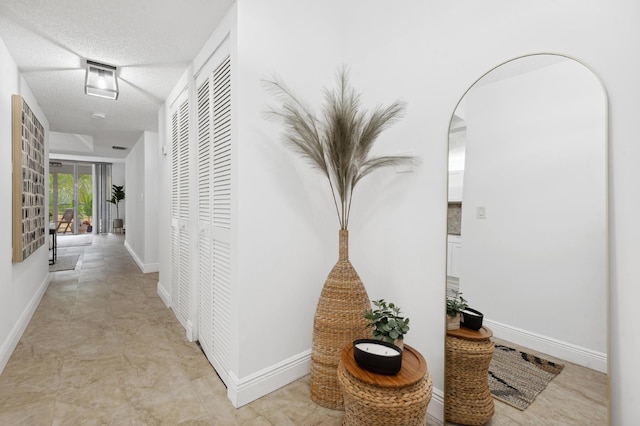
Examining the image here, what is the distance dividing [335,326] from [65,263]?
613 centimetres

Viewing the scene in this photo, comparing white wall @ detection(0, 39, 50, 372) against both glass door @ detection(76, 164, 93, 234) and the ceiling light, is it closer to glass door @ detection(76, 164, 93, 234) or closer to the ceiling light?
the ceiling light

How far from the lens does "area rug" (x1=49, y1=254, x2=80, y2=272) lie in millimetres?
5121

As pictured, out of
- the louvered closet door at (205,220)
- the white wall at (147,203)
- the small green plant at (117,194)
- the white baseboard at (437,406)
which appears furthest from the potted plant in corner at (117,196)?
the white baseboard at (437,406)

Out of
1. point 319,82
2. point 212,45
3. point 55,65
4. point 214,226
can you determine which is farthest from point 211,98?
point 55,65

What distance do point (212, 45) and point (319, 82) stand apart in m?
0.80

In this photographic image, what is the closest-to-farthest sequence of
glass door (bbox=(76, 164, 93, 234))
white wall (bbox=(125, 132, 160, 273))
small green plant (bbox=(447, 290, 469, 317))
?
1. small green plant (bbox=(447, 290, 469, 317))
2. white wall (bbox=(125, 132, 160, 273))
3. glass door (bbox=(76, 164, 93, 234))

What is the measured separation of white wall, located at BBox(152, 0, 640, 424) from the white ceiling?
1.78 ft

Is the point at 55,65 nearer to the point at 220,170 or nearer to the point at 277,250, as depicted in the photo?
the point at 220,170

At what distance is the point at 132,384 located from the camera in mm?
1931

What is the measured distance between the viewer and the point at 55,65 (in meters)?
2.56

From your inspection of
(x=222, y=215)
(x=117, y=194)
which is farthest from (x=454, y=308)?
(x=117, y=194)

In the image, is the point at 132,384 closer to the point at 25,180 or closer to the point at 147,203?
the point at 25,180

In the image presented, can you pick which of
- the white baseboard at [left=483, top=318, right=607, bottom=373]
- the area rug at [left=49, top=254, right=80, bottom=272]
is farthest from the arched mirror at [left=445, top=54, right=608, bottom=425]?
the area rug at [left=49, top=254, right=80, bottom=272]

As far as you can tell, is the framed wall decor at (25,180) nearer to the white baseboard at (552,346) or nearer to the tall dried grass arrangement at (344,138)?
the tall dried grass arrangement at (344,138)
